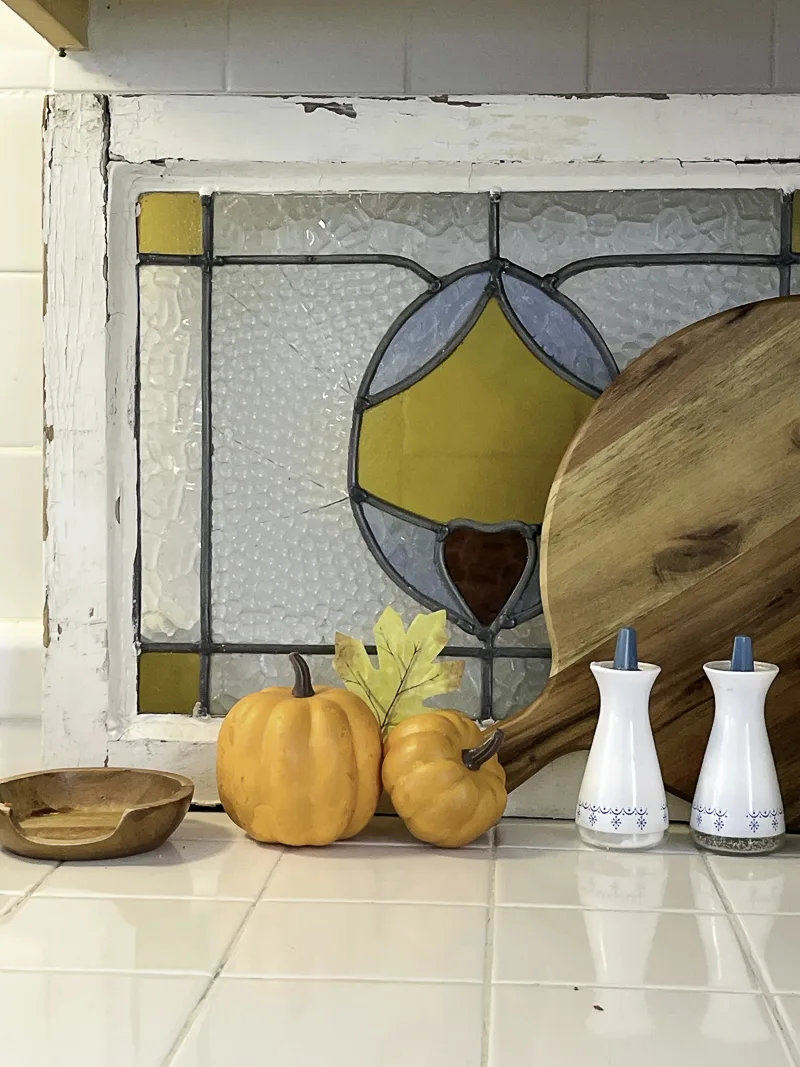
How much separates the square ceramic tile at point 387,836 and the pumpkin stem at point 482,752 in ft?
0.27

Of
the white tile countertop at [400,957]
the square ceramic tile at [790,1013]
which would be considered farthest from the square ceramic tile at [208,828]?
the square ceramic tile at [790,1013]

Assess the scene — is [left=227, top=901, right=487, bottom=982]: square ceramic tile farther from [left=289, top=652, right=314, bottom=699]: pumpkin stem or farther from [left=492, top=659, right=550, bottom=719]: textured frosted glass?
[left=492, top=659, right=550, bottom=719]: textured frosted glass

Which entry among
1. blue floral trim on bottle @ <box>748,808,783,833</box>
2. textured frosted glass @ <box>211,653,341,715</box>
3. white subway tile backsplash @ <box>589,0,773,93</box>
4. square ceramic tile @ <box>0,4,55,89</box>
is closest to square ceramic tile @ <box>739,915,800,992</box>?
blue floral trim on bottle @ <box>748,808,783,833</box>

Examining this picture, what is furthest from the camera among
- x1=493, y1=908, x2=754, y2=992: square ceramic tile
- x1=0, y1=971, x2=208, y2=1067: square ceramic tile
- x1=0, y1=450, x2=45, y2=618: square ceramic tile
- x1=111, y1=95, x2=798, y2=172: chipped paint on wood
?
x1=0, y1=450, x2=45, y2=618: square ceramic tile

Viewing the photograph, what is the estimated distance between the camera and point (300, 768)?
0.92 metres

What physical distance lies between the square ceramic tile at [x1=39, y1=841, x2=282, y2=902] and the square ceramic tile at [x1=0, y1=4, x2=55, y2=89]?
70 centimetres

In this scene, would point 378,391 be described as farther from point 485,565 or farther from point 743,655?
point 743,655

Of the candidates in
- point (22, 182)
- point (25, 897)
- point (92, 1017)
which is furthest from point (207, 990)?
point (22, 182)

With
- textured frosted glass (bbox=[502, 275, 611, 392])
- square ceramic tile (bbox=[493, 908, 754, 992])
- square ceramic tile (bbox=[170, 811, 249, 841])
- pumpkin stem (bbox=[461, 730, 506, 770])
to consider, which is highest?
textured frosted glass (bbox=[502, 275, 611, 392])

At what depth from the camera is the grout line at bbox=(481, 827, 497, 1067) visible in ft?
2.02

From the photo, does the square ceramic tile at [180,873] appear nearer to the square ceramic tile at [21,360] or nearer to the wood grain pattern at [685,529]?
the wood grain pattern at [685,529]

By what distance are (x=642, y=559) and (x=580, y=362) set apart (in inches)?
7.4

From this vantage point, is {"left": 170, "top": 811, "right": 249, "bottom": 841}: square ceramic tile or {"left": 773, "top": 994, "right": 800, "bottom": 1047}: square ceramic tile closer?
{"left": 773, "top": 994, "right": 800, "bottom": 1047}: square ceramic tile

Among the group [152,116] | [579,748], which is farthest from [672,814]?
[152,116]
